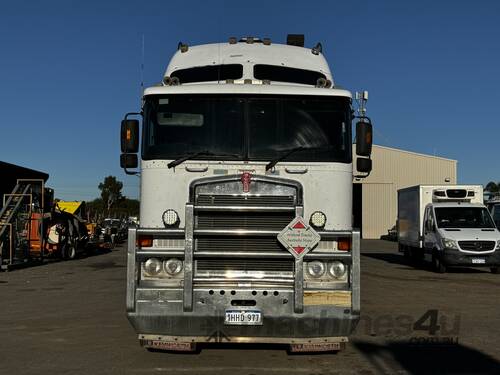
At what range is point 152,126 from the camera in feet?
24.9

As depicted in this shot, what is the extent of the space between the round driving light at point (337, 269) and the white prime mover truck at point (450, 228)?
15.0 metres

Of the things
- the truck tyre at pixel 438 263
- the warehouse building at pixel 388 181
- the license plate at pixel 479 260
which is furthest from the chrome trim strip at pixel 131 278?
the warehouse building at pixel 388 181

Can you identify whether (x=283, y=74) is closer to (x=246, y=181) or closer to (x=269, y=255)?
(x=246, y=181)

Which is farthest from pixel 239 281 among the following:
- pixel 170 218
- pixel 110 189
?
pixel 110 189

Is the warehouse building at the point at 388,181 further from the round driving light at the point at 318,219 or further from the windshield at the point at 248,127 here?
the round driving light at the point at 318,219

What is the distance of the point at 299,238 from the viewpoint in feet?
22.5

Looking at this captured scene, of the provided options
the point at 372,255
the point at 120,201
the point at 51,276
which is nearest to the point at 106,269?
the point at 51,276

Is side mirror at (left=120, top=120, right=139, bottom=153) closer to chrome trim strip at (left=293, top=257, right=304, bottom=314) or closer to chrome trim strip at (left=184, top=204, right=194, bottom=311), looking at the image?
chrome trim strip at (left=184, top=204, right=194, bottom=311)

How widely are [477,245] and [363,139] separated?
47.5 ft

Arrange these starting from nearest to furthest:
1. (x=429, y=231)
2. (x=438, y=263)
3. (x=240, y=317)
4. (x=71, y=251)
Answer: (x=240, y=317)
(x=438, y=263)
(x=429, y=231)
(x=71, y=251)

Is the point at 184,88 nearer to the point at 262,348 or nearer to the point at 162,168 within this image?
the point at 162,168

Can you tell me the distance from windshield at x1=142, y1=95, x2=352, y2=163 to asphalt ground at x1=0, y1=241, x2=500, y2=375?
2524 mm

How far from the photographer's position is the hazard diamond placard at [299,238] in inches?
269

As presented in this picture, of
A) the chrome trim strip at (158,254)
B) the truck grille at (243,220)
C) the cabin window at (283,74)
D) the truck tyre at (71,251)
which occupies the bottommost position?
the truck tyre at (71,251)
